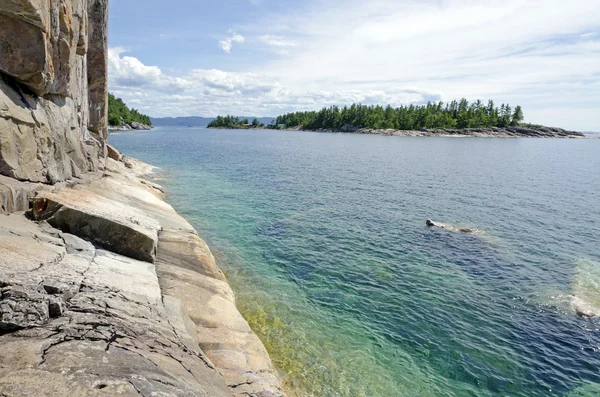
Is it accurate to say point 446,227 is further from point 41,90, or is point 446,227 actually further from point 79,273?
point 41,90

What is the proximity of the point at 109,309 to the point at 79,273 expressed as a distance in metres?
2.11

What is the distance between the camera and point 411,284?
22.3 meters

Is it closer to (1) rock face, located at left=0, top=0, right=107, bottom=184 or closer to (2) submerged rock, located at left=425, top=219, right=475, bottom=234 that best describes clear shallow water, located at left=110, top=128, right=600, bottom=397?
(2) submerged rock, located at left=425, top=219, right=475, bottom=234

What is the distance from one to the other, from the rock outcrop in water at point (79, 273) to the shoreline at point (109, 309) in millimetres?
40

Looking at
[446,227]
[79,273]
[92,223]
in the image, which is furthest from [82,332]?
[446,227]

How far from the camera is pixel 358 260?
84.2 feet

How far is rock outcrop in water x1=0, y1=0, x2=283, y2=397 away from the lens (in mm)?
7543

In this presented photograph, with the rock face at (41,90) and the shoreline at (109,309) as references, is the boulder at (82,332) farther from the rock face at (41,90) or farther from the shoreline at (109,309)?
the rock face at (41,90)

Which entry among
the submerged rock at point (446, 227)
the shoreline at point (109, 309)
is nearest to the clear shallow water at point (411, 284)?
the submerged rock at point (446, 227)

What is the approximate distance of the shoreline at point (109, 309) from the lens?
7315 mm

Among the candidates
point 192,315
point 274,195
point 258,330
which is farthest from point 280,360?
point 274,195

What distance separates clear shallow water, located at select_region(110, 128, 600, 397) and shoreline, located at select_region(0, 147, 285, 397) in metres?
→ 2.76

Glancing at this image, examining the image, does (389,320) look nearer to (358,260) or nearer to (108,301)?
(358,260)

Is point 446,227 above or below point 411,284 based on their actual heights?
above
